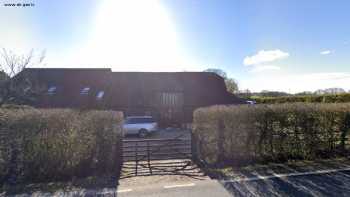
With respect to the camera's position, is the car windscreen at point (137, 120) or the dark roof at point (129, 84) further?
the dark roof at point (129, 84)

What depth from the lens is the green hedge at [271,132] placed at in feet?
20.3

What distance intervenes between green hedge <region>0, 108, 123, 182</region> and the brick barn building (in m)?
13.9

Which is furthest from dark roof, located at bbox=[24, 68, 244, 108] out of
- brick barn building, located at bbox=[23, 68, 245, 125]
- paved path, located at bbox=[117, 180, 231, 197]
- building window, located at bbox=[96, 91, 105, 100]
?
paved path, located at bbox=[117, 180, 231, 197]

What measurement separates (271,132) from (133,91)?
16.5 m

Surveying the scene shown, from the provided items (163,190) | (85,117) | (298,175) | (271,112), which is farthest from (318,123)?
(85,117)

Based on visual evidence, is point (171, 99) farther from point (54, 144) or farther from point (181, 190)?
point (181, 190)

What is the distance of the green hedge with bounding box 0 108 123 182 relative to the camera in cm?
488

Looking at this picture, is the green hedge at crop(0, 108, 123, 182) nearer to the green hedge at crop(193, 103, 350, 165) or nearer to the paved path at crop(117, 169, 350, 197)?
the paved path at crop(117, 169, 350, 197)

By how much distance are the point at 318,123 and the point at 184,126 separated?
1285 centimetres

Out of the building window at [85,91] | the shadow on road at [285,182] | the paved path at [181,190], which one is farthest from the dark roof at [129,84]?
the paved path at [181,190]

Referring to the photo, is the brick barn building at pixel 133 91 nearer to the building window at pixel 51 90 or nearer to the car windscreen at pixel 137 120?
the building window at pixel 51 90

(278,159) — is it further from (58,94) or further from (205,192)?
(58,94)

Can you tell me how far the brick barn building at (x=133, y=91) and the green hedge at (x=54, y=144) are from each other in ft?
45.6

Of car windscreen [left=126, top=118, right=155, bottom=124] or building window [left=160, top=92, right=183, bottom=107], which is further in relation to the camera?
building window [left=160, top=92, right=183, bottom=107]
